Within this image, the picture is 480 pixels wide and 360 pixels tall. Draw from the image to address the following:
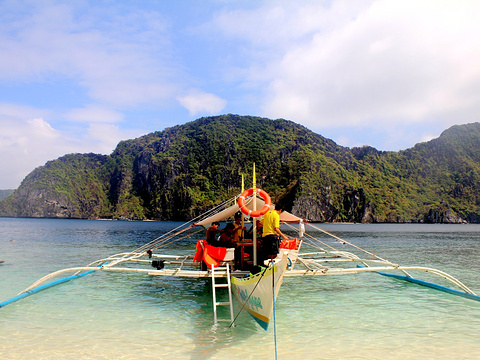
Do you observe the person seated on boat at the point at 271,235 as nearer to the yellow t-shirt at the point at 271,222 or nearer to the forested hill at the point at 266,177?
the yellow t-shirt at the point at 271,222

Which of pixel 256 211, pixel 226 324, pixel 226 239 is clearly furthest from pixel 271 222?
pixel 226 324

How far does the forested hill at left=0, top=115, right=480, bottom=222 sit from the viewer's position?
424 ft

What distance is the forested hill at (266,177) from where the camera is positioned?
129250mm

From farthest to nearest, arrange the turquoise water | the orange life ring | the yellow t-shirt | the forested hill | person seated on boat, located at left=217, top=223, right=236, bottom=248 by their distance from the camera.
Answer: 1. the forested hill
2. person seated on boat, located at left=217, top=223, right=236, bottom=248
3. the yellow t-shirt
4. the orange life ring
5. the turquoise water

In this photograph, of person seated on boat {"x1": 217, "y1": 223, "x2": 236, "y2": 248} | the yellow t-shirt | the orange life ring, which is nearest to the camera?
the orange life ring

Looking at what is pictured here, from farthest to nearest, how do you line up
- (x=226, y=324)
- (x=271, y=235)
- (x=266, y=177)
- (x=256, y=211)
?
(x=266, y=177) < (x=256, y=211) < (x=226, y=324) < (x=271, y=235)

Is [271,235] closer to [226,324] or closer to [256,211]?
[256,211]

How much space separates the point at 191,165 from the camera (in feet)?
516

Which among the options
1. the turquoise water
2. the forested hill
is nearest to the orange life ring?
the turquoise water

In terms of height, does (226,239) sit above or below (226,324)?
above

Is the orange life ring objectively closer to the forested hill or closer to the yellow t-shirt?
the yellow t-shirt

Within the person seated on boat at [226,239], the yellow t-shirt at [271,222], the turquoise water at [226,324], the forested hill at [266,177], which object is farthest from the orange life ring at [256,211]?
the forested hill at [266,177]

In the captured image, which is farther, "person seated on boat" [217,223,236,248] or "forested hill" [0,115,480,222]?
"forested hill" [0,115,480,222]

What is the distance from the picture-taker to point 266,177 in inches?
5930
